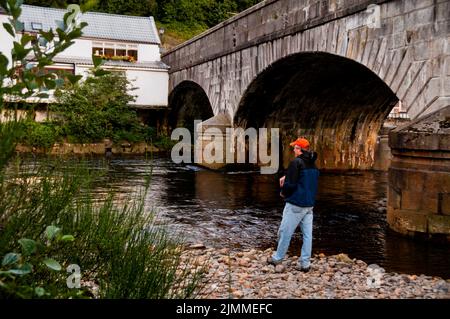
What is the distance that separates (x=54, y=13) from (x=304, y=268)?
30.2m

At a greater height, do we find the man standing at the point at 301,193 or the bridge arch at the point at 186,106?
the bridge arch at the point at 186,106

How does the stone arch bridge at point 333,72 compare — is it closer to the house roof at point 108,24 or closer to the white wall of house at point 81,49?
the house roof at point 108,24

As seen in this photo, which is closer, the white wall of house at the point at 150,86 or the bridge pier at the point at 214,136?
the bridge pier at the point at 214,136

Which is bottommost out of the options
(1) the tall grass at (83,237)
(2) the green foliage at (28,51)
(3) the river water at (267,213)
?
(3) the river water at (267,213)

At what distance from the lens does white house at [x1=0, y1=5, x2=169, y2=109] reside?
2925 centimetres

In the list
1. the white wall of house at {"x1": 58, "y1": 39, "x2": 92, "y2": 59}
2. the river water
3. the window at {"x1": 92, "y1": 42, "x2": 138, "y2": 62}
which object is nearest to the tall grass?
the river water

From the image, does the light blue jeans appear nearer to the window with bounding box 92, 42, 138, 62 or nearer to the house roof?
the window with bounding box 92, 42, 138, 62

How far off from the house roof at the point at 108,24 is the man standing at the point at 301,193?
89.1 feet

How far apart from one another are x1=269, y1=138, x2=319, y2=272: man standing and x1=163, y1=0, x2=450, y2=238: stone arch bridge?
272cm

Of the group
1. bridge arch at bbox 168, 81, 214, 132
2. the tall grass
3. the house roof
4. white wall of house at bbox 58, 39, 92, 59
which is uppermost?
the house roof

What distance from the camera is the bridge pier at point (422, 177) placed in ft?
25.3

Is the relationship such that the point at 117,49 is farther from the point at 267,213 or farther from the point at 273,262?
the point at 273,262

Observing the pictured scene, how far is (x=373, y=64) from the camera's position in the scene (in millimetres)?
11156

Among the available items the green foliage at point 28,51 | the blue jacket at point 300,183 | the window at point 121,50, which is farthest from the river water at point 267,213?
the window at point 121,50
